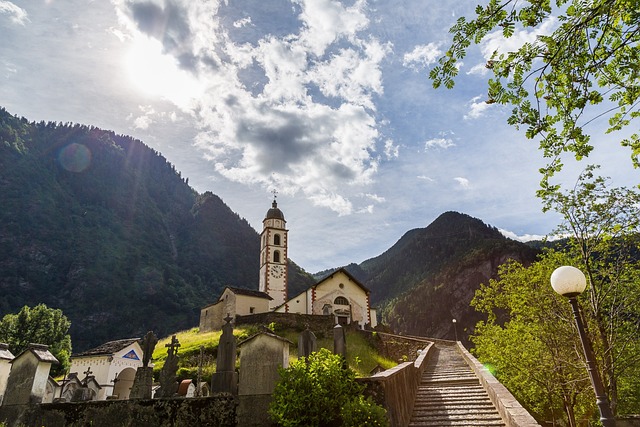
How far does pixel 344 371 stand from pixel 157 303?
84726 millimetres

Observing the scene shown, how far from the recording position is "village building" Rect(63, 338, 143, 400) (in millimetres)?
20031

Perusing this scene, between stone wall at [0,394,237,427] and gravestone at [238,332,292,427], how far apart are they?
10.1 inches

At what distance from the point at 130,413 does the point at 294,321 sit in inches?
955

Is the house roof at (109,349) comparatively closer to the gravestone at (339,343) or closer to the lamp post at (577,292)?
the gravestone at (339,343)

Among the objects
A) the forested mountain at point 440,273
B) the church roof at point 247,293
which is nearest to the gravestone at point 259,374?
the church roof at point 247,293

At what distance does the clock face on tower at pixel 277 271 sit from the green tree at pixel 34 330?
813 inches

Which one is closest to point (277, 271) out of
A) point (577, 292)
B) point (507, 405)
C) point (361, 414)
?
point (507, 405)

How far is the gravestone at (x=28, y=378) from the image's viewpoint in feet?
25.9

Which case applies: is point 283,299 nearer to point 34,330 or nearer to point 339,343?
point 34,330

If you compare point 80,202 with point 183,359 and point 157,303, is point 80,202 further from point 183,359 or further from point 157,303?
point 183,359

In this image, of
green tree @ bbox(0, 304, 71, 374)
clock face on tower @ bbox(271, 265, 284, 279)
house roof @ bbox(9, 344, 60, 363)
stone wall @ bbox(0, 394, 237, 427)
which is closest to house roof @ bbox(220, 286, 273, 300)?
clock face on tower @ bbox(271, 265, 284, 279)

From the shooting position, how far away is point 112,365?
2023 centimetres

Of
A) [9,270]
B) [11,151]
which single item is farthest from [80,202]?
[9,270]

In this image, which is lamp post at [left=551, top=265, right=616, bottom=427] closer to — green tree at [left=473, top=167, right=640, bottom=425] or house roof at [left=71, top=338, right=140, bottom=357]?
green tree at [left=473, top=167, right=640, bottom=425]
